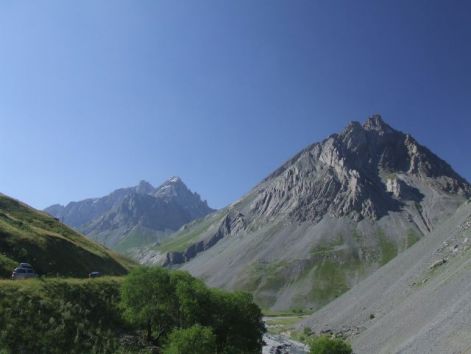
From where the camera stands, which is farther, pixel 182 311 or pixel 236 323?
pixel 236 323

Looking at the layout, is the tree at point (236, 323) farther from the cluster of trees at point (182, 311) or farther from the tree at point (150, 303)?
the tree at point (150, 303)

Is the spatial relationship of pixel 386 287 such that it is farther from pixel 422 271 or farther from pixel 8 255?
pixel 8 255

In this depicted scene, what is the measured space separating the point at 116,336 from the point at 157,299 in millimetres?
8511

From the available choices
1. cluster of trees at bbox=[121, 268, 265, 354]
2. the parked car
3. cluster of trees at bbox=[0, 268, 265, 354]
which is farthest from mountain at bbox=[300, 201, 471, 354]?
the parked car

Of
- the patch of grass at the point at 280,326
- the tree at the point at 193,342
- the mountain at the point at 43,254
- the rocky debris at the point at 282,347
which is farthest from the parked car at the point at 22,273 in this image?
the patch of grass at the point at 280,326

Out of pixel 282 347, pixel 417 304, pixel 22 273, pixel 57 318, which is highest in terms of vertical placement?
pixel 417 304

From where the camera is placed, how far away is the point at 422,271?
11444 centimetres

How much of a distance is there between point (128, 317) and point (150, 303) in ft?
12.5

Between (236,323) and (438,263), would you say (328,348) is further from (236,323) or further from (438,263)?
(438,263)

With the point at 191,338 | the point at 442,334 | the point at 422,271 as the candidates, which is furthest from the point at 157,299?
the point at 422,271

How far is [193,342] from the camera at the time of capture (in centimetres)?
5631

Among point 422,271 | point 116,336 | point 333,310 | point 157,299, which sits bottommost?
point 116,336

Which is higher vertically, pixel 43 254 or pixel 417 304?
pixel 417 304

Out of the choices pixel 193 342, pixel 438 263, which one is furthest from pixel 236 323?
pixel 438 263
